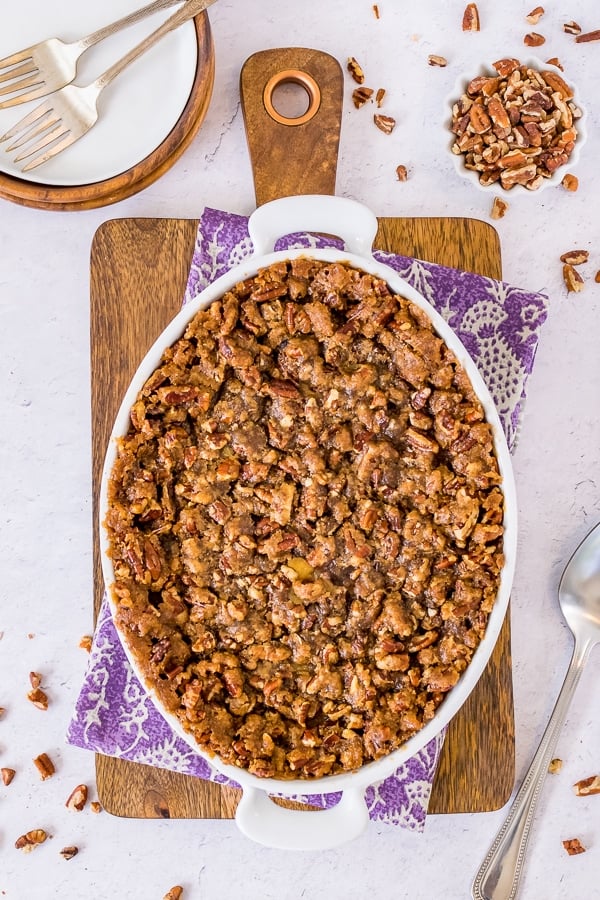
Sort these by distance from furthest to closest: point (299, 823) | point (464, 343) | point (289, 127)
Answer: point (289, 127) → point (464, 343) → point (299, 823)

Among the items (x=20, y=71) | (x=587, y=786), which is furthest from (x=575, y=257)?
(x=20, y=71)

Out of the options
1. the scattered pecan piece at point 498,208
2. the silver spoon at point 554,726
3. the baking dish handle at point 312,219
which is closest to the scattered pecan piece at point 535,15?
the scattered pecan piece at point 498,208

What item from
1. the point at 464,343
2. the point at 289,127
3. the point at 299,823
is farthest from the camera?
the point at 289,127

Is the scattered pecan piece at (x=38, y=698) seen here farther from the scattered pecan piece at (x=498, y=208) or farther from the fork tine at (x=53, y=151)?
the scattered pecan piece at (x=498, y=208)

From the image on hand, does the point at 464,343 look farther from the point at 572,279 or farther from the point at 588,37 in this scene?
the point at 588,37

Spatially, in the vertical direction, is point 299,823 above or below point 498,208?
below

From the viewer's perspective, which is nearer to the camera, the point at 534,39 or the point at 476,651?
the point at 476,651
